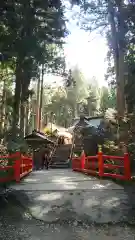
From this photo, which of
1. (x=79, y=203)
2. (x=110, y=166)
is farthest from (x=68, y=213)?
(x=110, y=166)

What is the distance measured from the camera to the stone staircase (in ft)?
87.1

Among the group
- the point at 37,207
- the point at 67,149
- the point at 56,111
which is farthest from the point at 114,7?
the point at 56,111

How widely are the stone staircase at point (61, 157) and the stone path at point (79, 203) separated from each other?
17.8 m

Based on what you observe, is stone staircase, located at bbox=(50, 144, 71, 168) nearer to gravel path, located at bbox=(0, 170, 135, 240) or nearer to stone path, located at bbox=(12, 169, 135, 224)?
stone path, located at bbox=(12, 169, 135, 224)

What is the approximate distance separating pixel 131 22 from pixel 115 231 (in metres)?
8.10

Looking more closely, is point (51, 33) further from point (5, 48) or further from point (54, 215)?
point (54, 215)

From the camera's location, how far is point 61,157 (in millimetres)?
29281

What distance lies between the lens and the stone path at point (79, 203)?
5961 mm

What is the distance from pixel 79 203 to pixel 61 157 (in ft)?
73.7

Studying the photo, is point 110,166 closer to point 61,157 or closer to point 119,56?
point 119,56

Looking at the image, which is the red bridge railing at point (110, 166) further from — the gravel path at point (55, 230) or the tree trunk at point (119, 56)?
the gravel path at point (55, 230)

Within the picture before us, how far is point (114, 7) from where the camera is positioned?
464 inches

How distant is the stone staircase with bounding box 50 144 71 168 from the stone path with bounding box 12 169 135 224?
17.8m

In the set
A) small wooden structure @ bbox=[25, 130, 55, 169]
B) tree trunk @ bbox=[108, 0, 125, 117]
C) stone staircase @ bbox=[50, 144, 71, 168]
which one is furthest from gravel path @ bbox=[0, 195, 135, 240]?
stone staircase @ bbox=[50, 144, 71, 168]
